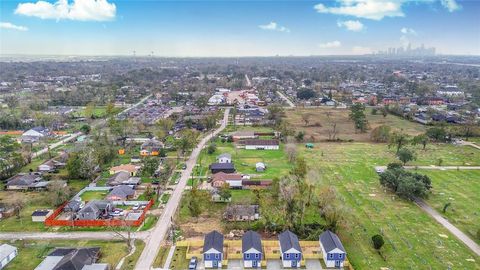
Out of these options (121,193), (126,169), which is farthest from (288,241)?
(126,169)

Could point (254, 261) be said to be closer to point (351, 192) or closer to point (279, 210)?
point (279, 210)

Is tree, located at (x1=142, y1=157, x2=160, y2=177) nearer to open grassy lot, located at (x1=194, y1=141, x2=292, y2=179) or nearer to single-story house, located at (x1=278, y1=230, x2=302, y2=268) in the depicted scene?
open grassy lot, located at (x1=194, y1=141, x2=292, y2=179)

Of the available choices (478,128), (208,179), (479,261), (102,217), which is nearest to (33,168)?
(102,217)

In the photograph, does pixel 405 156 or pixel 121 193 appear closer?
pixel 121 193

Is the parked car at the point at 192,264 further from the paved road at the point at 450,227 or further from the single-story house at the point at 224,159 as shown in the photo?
the single-story house at the point at 224,159

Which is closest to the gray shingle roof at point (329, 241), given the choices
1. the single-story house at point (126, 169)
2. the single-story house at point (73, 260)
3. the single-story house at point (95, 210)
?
the single-story house at point (73, 260)

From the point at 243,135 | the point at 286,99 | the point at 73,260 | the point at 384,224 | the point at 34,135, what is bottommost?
the point at 384,224

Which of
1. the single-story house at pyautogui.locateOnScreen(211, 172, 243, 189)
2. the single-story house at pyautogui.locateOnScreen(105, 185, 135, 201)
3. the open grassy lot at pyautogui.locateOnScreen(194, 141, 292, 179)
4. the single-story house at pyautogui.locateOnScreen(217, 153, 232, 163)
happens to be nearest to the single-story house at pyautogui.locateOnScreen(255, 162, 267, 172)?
the open grassy lot at pyautogui.locateOnScreen(194, 141, 292, 179)

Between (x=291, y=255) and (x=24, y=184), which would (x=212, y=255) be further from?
(x=24, y=184)
